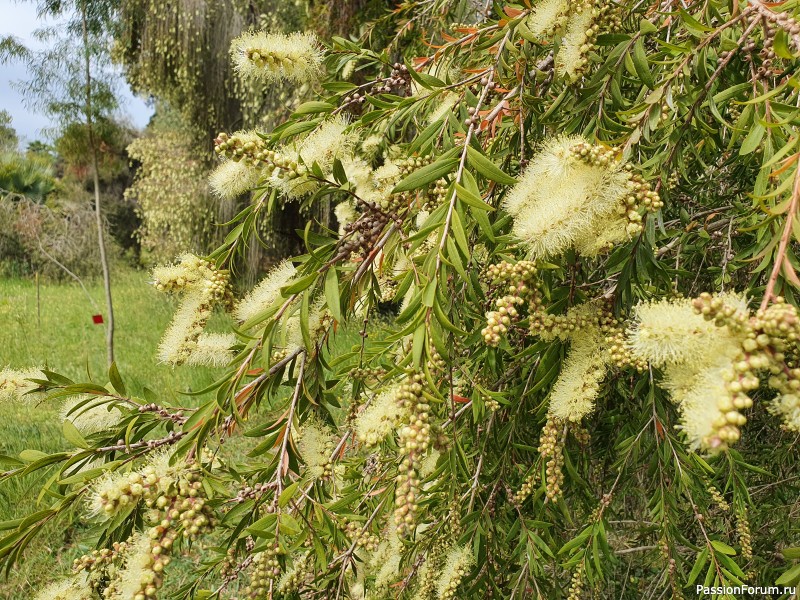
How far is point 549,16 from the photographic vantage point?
0.76 metres

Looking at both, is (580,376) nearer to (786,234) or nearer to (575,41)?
(786,234)

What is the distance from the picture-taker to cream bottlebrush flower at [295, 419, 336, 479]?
82cm

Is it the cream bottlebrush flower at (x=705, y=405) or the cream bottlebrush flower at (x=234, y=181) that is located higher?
the cream bottlebrush flower at (x=234, y=181)

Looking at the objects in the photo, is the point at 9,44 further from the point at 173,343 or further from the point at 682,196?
the point at 682,196

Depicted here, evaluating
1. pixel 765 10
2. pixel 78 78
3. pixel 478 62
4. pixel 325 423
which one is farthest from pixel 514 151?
pixel 78 78

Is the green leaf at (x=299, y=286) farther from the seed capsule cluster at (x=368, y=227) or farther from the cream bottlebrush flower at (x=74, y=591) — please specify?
the cream bottlebrush flower at (x=74, y=591)

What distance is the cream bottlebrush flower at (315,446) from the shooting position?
2.69 ft

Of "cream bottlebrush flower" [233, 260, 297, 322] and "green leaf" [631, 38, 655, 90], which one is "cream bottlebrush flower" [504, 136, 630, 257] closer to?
"green leaf" [631, 38, 655, 90]

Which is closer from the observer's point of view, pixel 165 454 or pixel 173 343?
pixel 165 454

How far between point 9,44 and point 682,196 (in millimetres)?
3984

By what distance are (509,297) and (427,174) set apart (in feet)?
0.52

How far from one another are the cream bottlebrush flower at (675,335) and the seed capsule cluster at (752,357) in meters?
0.03

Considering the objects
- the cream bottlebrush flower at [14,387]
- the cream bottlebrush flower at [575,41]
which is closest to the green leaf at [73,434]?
the cream bottlebrush flower at [14,387]

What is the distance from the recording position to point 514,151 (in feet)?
3.17
